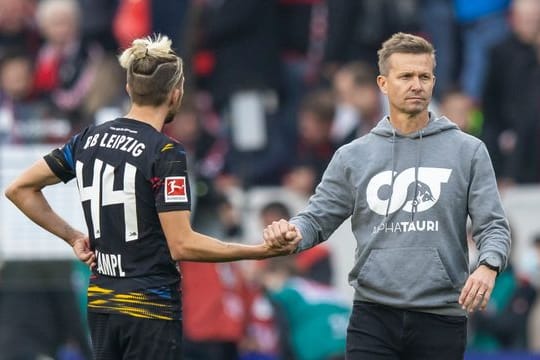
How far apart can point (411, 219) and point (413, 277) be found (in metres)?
0.29

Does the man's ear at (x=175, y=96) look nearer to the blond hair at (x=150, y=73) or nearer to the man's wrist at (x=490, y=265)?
the blond hair at (x=150, y=73)

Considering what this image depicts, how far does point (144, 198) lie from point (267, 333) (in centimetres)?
651

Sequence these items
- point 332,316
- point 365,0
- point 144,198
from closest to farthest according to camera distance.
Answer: point 144,198
point 332,316
point 365,0

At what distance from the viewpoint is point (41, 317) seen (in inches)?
522

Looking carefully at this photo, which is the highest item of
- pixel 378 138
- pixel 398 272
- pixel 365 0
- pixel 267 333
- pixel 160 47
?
pixel 365 0

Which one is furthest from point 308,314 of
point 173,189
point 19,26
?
point 173,189

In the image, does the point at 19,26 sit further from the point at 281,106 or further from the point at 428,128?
the point at 428,128

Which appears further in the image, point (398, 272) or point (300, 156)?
point (300, 156)

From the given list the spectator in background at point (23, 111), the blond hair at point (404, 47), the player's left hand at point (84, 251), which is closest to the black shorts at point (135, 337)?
the player's left hand at point (84, 251)

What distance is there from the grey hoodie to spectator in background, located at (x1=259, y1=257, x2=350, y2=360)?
5321 mm

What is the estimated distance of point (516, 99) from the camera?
13.7 meters

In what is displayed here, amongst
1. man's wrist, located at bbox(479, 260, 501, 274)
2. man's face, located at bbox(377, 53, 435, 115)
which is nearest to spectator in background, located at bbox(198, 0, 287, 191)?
man's face, located at bbox(377, 53, 435, 115)

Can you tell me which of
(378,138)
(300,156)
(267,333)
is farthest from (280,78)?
(378,138)

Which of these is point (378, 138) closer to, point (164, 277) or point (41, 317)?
point (164, 277)
